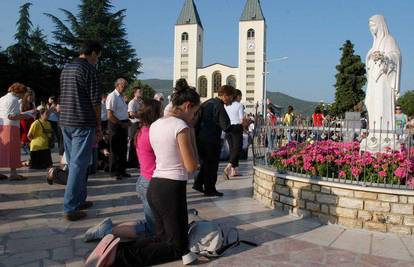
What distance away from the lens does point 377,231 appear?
5168mm

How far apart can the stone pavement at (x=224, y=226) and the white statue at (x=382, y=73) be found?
9.45 ft

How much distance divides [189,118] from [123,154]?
456 centimetres

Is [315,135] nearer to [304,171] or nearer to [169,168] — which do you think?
[304,171]

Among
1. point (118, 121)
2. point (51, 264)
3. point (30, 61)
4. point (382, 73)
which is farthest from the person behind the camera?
point (30, 61)

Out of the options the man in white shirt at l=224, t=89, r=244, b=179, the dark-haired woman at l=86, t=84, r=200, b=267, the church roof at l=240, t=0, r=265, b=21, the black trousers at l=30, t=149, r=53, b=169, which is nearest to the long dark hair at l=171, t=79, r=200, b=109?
the dark-haired woman at l=86, t=84, r=200, b=267

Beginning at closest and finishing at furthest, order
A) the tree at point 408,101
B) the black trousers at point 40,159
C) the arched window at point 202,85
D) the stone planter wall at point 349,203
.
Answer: the stone planter wall at point 349,203
the black trousers at point 40,159
the tree at point 408,101
the arched window at point 202,85

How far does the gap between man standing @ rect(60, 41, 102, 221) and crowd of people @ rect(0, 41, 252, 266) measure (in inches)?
0.5

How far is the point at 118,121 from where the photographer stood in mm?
7875

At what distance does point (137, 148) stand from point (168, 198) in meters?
0.96

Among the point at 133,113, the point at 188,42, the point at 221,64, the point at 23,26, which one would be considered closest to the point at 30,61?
the point at 23,26

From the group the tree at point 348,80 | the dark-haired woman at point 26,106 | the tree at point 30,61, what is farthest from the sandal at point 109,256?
the tree at point 348,80

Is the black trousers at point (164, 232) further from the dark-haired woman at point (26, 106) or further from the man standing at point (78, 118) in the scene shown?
the dark-haired woman at point (26, 106)

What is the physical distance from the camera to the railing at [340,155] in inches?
213

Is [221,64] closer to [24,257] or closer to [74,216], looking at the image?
[74,216]
